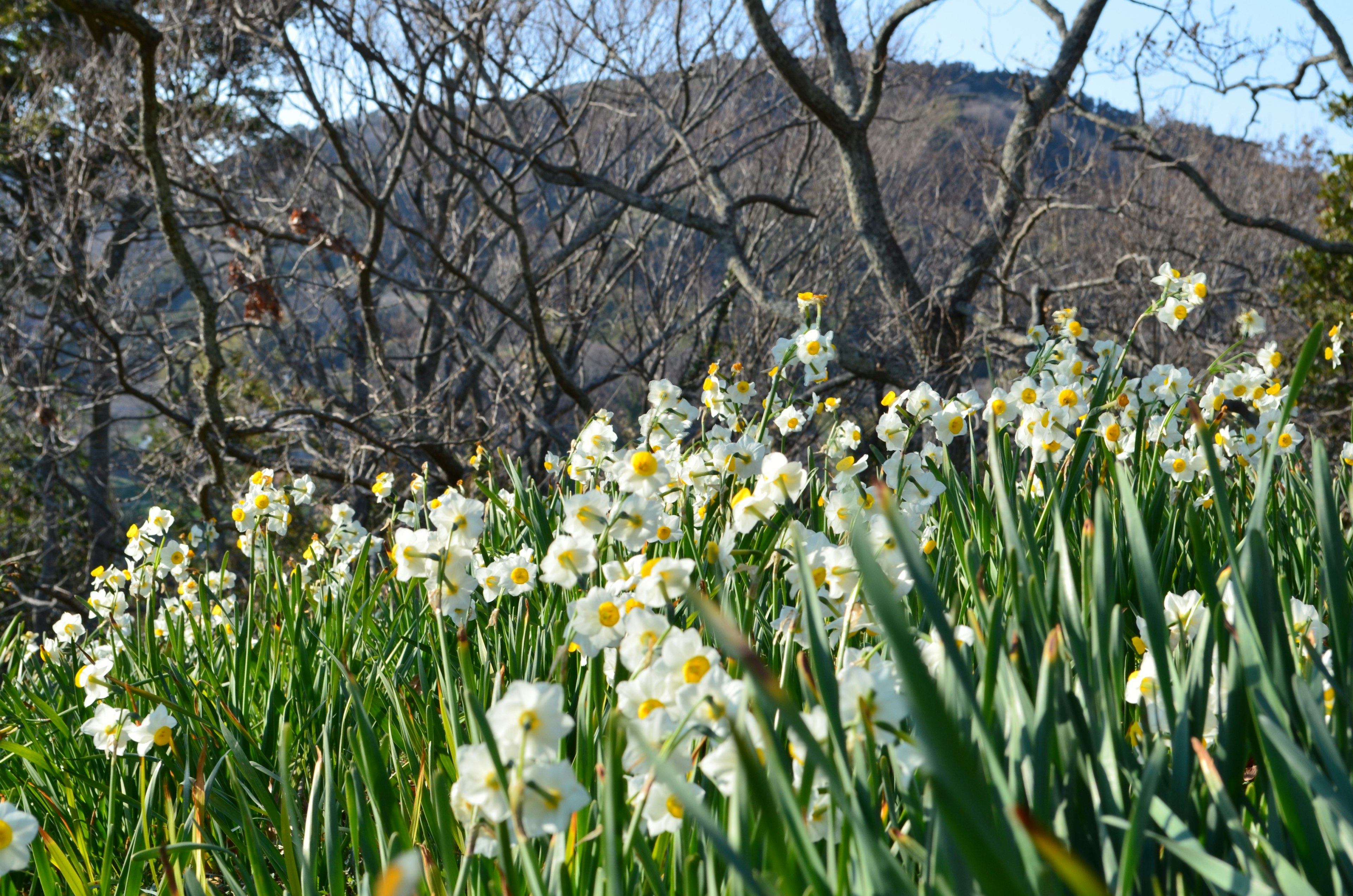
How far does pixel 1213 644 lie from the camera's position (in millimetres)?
1055

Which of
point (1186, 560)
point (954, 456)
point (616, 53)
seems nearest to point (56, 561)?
point (616, 53)

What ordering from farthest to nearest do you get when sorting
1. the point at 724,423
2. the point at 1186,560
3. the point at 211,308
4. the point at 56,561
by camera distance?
1. the point at 56,561
2. the point at 211,308
3. the point at 724,423
4. the point at 1186,560

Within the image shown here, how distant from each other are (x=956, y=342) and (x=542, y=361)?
294 cm

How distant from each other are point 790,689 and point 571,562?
35 centimetres

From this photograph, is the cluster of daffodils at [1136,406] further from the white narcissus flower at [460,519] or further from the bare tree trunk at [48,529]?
the bare tree trunk at [48,529]

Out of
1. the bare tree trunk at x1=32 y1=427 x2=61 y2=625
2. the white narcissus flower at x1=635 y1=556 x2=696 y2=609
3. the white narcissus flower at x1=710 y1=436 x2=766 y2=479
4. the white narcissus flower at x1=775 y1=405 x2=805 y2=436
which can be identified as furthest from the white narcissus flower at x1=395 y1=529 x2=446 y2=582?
the bare tree trunk at x1=32 y1=427 x2=61 y2=625

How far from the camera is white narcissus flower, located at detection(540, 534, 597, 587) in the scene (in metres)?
1.31

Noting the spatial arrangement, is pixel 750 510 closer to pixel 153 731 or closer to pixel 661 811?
pixel 661 811

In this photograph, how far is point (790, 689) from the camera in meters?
1.35

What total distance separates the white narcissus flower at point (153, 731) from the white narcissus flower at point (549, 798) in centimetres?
A: 102

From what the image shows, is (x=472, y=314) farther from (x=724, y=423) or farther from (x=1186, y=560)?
(x=1186, y=560)

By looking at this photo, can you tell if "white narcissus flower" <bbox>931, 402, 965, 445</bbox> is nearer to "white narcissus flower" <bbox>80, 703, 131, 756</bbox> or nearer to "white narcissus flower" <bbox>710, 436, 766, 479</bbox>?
"white narcissus flower" <bbox>710, 436, 766, 479</bbox>

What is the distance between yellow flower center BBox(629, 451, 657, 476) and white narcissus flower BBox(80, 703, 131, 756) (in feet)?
3.17

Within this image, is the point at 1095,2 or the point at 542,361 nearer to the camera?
the point at 1095,2
